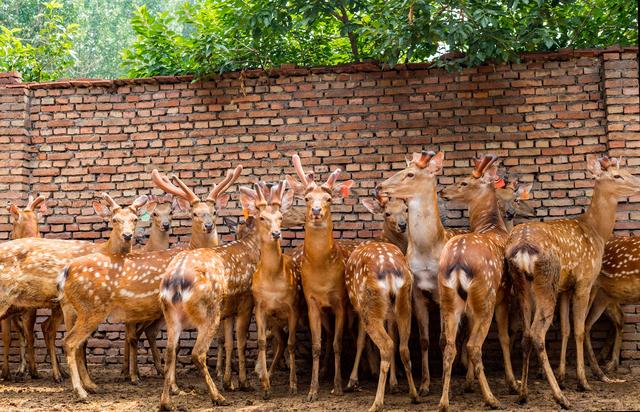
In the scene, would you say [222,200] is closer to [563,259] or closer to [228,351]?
[228,351]

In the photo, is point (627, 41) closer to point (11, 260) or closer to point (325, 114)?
point (325, 114)

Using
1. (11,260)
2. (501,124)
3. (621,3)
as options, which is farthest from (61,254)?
(621,3)

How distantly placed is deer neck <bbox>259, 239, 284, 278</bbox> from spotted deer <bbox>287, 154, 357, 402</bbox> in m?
0.27

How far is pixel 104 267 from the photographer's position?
27.8 feet

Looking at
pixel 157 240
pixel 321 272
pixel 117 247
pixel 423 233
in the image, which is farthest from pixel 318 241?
pixel 157 240

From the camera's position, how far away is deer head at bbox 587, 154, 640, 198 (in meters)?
8.87

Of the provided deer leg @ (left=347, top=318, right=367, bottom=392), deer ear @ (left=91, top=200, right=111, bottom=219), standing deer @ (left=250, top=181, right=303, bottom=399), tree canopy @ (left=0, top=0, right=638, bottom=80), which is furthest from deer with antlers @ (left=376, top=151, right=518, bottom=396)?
deer ear @ (left=91, top=200, right=111, bottom=219)

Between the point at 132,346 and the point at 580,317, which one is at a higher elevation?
the point at 580,317

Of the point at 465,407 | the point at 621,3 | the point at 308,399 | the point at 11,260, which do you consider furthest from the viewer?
the point at 621,3

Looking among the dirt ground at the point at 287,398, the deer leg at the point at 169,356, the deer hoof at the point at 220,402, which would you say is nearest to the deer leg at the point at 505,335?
the dirt ground at the point at 287,398

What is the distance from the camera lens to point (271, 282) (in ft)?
27.8

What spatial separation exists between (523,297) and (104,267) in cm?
420

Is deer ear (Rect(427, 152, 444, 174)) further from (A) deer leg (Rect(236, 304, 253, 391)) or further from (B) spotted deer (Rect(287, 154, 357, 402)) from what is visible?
(A) deer leg (Rect(236, 304, 253, 391))

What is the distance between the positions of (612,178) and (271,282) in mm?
3818
